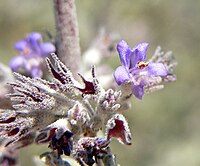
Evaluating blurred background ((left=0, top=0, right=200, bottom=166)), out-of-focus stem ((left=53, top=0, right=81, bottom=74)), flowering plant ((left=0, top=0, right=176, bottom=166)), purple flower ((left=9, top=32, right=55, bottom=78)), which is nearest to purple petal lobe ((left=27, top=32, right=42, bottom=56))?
purple flower ((left=9, top=32, right=55, bottom=78))

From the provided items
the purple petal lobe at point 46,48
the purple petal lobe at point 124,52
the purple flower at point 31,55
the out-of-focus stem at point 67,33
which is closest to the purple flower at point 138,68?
the purple petal lobe at point 124,52

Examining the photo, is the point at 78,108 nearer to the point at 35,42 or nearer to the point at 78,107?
the point at 78,107

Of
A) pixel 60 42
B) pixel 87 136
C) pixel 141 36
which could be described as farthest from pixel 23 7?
pixel 87 136

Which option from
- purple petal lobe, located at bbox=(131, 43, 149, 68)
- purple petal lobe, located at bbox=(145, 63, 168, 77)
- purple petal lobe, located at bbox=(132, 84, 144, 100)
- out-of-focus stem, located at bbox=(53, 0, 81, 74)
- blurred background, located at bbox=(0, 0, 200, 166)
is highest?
blurred background, located at bbox=(0, 0, 200, 166)

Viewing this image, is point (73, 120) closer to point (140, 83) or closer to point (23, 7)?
point (140, 83)

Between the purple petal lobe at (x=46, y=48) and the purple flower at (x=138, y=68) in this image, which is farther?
the purple petal lobe at (x=46, y=48)

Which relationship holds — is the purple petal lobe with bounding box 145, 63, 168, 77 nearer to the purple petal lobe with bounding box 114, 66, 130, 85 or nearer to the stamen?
the stamen

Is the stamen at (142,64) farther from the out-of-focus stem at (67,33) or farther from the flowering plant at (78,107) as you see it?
the out-of-focus stem at (67,33)

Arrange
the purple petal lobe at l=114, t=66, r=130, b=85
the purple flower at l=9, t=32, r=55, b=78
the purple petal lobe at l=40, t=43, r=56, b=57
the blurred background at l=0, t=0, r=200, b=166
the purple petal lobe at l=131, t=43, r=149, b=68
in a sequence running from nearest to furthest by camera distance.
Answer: the purple petal lobe at l=114, t=66, r=130, b=85, the purple petal lobe at l=131, t=43, r=149, b=68, the purple petal lobe at l=40, t=43, r=56, b=57, the purple flower at l=9, t=32, r=55, b=78, the blurred background at l=0, t=0, r=200, b=166
